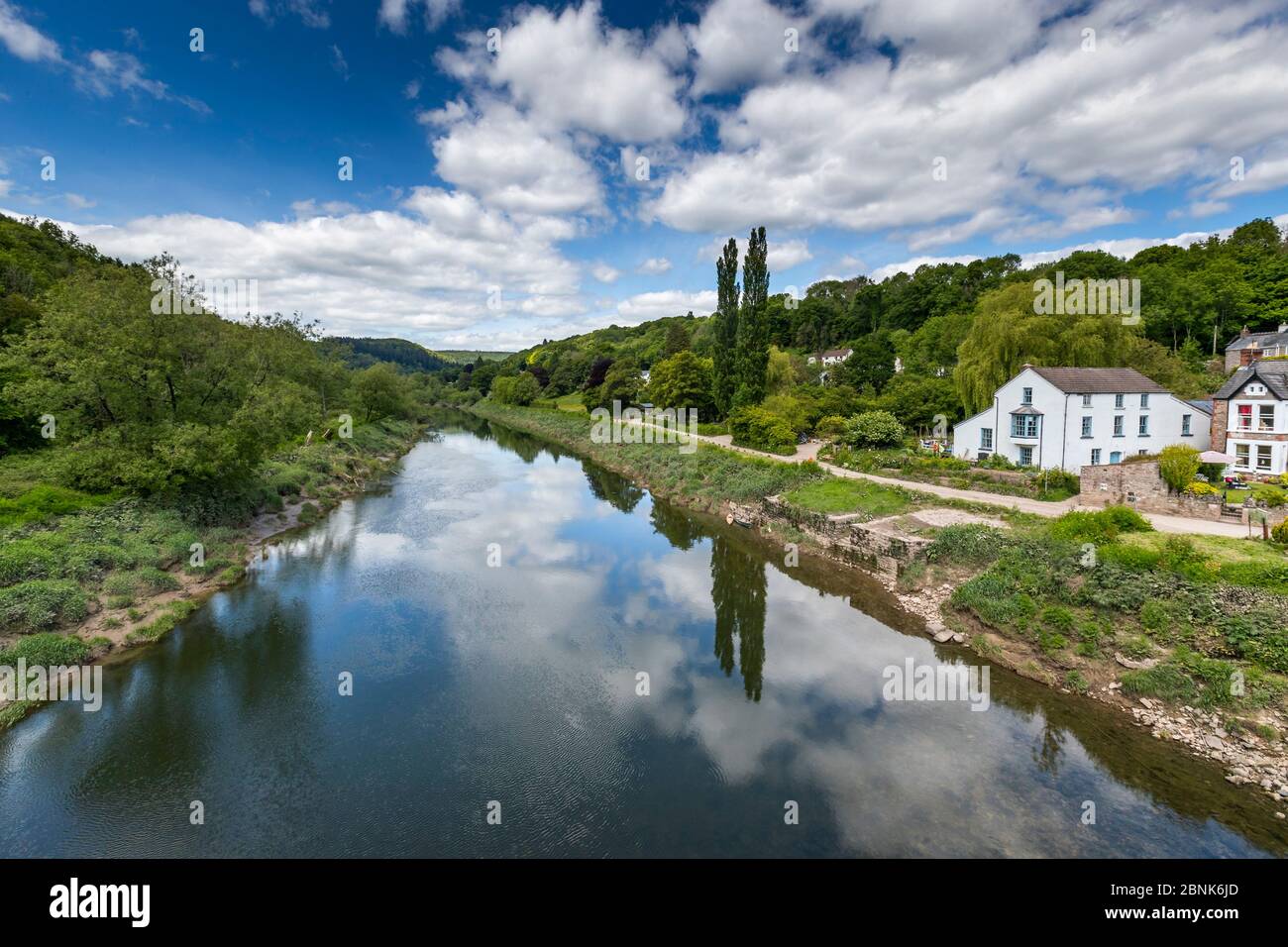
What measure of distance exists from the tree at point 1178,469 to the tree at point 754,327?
81.2ft

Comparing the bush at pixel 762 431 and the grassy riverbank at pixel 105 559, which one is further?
the bush at pixel 762 431

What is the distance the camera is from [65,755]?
10062 millimetres

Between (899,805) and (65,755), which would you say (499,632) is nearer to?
(65,755)

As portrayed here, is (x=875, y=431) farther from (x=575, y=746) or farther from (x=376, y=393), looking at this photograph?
(x=376, y=393)

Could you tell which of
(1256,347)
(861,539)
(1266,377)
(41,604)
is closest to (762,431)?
(861,539)

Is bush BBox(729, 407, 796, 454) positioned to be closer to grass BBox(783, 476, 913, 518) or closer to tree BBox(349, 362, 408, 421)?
grass BBox(783, 476, 913, 518)

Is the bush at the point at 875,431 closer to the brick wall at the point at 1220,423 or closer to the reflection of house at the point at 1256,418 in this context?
the brick wall at the point at 1220,423

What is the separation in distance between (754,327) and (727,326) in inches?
130

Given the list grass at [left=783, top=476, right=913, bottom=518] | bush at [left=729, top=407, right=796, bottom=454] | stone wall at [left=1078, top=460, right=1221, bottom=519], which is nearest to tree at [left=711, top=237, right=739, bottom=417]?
bush at [left=729, top=407, right=796, bottom=454]

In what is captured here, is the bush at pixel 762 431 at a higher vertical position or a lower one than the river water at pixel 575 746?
higher

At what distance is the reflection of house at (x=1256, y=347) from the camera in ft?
115

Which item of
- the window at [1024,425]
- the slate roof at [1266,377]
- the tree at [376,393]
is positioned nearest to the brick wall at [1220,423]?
the slate roof at [1266,377]
